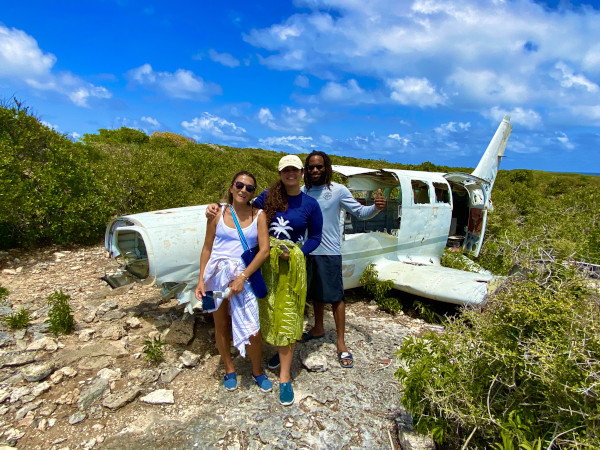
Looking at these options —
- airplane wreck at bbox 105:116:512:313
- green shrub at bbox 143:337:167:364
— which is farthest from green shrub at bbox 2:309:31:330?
green shrub at bbox 143:337:167:364

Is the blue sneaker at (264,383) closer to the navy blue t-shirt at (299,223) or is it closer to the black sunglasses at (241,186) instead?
the navy blue t-shirt at (299,223)

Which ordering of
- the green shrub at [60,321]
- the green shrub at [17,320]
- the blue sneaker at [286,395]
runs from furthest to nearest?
the green shrub at [17,320] < the green shrub at [60,321] < the blue sneaker at [286,395]

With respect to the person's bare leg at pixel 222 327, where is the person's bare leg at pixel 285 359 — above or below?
below

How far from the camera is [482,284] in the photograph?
17.4 ft

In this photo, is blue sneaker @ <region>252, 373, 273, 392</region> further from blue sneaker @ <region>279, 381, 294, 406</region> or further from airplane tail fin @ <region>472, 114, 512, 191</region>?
airplane tail fin @ <region>472, 114, 512, 191</region>

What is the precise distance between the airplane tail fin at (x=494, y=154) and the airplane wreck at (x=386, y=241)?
0.76 ft

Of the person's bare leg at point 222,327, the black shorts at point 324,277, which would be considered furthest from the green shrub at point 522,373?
the person's bare leg at point 222,327

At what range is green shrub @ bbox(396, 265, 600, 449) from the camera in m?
1.85

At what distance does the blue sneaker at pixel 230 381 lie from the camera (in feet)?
11.5

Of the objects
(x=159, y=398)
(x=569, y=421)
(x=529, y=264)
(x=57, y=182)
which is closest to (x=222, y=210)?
(x=159, y=398)

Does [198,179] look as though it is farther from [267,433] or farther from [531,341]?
[531,341]

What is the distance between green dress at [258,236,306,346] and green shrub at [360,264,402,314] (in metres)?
2.71

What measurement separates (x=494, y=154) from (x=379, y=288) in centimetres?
759

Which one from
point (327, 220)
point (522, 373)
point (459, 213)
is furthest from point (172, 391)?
point (459, 213)
